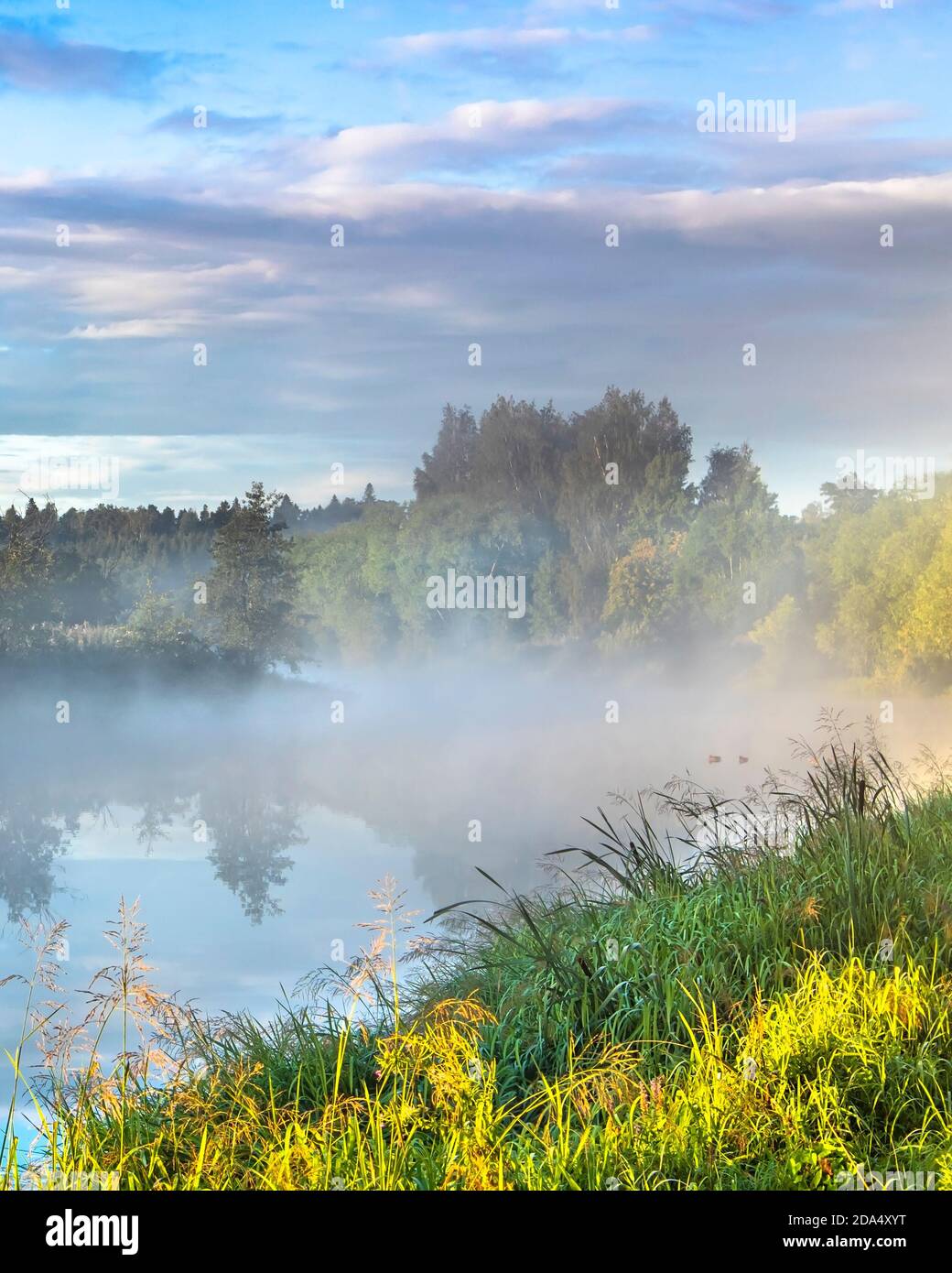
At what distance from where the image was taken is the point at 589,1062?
171 inches

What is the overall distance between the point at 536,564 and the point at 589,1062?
131ft

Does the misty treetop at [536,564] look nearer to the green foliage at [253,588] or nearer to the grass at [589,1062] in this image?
the green foliage at [253,588]

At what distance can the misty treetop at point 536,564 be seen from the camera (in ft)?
98.4

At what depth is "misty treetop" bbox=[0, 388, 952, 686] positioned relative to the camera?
30.0 meters

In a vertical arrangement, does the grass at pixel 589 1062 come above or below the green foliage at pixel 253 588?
below

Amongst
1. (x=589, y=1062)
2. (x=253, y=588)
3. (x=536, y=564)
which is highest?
(x=536, y=564)

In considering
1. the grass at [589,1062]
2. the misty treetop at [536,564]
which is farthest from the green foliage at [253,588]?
the grass at [589,1062]

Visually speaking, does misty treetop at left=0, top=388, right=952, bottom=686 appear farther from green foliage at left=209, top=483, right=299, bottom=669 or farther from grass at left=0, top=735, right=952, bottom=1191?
grass at left=0, top=735, right=952, bottom=1191

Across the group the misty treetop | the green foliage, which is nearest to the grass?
the misty treetop

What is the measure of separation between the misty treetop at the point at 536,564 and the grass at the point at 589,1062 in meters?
22.8

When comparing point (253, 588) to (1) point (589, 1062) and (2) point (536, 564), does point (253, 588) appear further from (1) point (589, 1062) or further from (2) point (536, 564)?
(1) point (589, 1062)

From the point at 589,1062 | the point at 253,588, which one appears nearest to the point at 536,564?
the point at 253,588

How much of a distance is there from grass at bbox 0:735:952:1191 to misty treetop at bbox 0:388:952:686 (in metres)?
22.8
